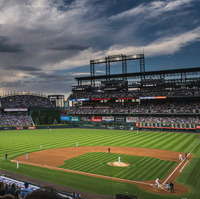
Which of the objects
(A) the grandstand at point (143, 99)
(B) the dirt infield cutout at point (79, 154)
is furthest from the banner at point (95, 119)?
(B) the dirt infield cutout at point (79, 154)

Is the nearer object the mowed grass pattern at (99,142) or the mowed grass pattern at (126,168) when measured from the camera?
the mowed grass pattern at (126,168)

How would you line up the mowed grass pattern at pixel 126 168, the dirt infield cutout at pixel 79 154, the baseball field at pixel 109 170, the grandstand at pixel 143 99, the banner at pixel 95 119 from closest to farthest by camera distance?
the baseball field at pixel 109 170, the dirt infield cutout at pixel 79 154, the mowed grass pattern at pixel 126 168, the grandstand at pixel 143 99, the banner at pixel 95 119

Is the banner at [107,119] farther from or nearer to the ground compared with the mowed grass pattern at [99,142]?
farther from the ground

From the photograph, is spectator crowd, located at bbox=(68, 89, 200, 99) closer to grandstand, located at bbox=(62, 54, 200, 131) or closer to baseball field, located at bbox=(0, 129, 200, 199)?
grandstand, located at bbox=(62, 54, 200, 131)

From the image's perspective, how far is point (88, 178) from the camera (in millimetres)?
18875

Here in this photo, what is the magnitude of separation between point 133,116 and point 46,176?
49.6 metres

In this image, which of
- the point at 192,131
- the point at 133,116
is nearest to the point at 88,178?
the point at 192,131

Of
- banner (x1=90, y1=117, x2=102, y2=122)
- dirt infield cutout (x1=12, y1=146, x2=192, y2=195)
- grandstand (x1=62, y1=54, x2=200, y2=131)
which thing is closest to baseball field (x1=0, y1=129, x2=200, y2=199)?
dirt infield cutout (x1=12, y1=146, x2=192, y2=195)

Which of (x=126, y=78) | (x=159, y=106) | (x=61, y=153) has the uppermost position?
(x=126, y=78)

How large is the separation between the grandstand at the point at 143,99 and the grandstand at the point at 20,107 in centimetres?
1260

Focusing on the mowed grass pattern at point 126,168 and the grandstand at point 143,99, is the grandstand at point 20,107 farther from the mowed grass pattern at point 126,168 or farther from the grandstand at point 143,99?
the mowed grass pattern at point 126,168

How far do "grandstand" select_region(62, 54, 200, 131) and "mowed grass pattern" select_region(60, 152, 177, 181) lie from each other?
32.2 m

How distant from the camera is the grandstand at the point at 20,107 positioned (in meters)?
69.8

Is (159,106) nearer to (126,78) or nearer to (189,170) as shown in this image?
(126,78)
